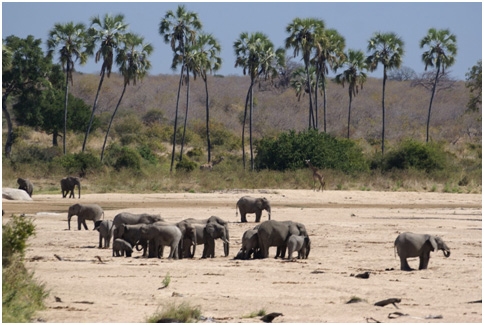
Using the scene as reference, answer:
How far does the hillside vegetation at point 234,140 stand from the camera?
47.7m

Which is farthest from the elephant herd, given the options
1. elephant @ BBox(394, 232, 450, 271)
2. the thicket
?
the thicket

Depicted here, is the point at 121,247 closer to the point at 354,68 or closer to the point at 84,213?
the point at 84,213

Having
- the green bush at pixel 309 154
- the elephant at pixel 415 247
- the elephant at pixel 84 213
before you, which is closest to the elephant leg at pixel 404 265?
the elephant at pixel 415 247

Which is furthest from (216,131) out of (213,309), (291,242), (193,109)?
(213,309)

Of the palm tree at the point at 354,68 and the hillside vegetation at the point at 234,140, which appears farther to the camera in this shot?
the palm tree at the point at 354,68

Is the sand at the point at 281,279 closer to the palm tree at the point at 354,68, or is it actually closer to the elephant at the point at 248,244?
the elephant at the point at 248,244

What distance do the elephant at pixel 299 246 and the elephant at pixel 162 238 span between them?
78.2 inches

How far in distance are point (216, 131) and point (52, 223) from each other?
57.9 m

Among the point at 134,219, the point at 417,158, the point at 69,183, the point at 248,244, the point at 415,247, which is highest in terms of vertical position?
the point at 417,158

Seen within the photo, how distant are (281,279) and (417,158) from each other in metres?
38.1

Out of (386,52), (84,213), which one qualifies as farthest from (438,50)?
(84,213)

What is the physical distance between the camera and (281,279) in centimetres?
1698

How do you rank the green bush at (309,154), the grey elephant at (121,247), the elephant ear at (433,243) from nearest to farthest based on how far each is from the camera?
the elephant ear at (433,243)
the grey elephant at (121,247)
the green bush at (309,154)

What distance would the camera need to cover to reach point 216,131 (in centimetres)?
8519
